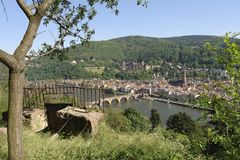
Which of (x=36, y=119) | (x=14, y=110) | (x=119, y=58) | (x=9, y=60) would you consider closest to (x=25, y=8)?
(x=9, y=60)

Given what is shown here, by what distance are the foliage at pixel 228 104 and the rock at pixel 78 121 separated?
4.25 metres

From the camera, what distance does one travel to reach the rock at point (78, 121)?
7.57 metres

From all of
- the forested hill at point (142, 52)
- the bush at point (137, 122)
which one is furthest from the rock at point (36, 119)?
the forested hill at point (142, 52)

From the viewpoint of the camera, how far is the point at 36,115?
9.15 metres

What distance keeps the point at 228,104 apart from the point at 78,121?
4859 millimetres

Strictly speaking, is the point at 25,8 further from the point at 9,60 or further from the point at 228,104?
the point at 228,104

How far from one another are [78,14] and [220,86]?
2.96 meters

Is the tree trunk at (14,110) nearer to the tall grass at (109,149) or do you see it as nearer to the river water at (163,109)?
the tall grass at (109,149)

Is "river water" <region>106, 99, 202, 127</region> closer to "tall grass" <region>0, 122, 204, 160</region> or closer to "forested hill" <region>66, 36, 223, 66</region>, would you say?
"tall grass" <region>0, 122, 204, 160</region>

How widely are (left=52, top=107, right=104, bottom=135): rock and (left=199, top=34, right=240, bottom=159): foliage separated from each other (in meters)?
4.25

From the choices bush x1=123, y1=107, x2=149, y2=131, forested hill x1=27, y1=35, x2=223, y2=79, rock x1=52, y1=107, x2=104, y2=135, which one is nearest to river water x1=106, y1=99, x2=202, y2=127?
forested hill x1=27, y1=35, x2=223, y2=79

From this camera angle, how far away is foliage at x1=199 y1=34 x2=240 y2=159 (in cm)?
328

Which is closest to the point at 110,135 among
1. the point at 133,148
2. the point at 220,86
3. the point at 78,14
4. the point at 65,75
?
the point at 133,148

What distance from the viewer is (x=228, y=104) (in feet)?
11.4
